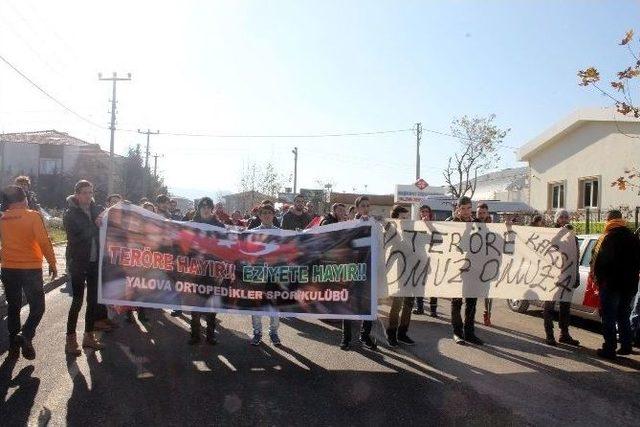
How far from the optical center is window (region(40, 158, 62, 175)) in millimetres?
59531

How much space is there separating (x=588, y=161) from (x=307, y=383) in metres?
20.3

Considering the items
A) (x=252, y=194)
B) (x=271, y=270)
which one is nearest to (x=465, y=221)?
(x=271, y=270)

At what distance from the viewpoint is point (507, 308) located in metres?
11.8

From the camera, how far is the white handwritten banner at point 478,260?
784 centimetres

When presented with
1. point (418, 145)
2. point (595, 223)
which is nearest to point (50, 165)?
point (418, 145)

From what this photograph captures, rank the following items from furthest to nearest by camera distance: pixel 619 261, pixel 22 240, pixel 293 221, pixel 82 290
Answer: pixel 293 221, pixel 619 261, pixel 82 290, pixel 22 240

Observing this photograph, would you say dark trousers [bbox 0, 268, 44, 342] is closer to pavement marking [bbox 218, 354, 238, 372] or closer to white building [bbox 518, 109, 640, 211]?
pavement marking [bbox 218, 354, 238, 372]

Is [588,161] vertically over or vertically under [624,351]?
over

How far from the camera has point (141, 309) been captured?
29.7 feet

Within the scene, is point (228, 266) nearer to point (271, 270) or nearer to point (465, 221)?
point (271, 270)

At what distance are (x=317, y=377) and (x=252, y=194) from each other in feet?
190

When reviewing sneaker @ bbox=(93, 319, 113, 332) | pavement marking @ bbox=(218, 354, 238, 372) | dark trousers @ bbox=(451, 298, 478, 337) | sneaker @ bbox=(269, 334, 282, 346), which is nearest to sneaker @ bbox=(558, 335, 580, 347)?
dark trousers @ bbox=(451, 298, 478, 337)

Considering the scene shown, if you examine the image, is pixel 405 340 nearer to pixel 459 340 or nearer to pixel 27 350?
pixel 459 340

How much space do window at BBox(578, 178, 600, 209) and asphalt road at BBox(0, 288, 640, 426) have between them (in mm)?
15844
